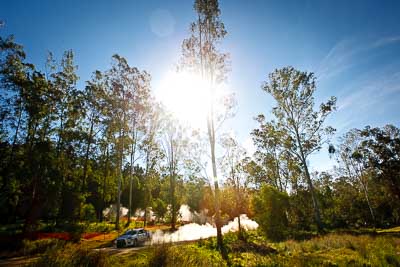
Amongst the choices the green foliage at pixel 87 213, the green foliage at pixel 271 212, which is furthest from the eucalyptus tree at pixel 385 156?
the green foliage at pixel 87 213

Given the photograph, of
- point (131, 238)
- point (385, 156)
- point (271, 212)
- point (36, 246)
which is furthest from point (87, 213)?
point (385, 156)

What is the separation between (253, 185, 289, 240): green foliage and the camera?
2192cm

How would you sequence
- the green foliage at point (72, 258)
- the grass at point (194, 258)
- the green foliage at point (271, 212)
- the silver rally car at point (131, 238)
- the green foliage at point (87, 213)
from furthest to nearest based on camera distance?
1. the green foliage at point (87, 213)
2. the green foliage at point (271, 212)
3. the silver rally car at point (131, 238)
4. the grass at point (194, 258)
5. the green foliage at point (72, 258)

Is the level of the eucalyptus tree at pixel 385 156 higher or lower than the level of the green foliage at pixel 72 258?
higher

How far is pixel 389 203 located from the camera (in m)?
40.9

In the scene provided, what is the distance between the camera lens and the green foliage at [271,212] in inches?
863

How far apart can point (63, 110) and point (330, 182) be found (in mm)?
58248

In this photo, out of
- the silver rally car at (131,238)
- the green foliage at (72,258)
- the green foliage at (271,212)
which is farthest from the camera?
the green foliage at (271,212)

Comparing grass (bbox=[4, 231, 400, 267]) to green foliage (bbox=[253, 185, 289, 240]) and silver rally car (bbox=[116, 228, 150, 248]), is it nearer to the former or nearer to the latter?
silver rally car (bbox=[116, 228, 150, 248])

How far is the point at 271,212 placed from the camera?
22.6 m

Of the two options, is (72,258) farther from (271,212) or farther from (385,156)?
(385,156)

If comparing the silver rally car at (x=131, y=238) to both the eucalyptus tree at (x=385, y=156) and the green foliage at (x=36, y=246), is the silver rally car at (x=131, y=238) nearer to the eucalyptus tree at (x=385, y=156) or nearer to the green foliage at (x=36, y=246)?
the green foliage at (x=36, y=246)

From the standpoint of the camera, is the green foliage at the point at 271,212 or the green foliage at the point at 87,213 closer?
the green foliage at the point at 271,212

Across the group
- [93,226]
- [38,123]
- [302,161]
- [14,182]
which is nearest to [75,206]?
[93,226]
